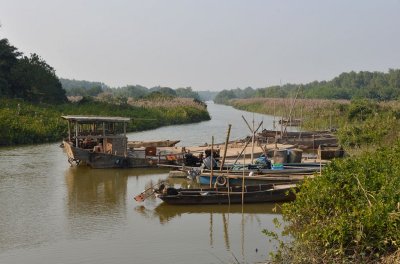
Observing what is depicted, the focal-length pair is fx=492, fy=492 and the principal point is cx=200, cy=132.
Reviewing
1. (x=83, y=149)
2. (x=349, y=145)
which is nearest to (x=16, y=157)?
(x=83, y=149)

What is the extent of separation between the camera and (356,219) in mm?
7664

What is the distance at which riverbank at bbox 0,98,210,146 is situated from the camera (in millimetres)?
28938

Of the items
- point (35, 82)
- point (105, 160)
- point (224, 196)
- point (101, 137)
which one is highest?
point (35, 82)

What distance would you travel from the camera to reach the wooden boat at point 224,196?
538 inches

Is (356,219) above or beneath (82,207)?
above

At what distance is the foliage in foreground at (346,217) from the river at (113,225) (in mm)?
1460

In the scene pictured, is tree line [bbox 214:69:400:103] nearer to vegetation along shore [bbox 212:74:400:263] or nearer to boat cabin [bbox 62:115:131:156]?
boat cabin [bbox 62:115:131:156]

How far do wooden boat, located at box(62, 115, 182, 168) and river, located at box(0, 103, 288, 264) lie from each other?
1414 millimetres

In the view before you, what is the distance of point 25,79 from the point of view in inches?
1628

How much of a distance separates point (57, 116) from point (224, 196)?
2374 cm

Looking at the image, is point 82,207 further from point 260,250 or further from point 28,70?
point 28,70

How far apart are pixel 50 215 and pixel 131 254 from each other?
4011 mm

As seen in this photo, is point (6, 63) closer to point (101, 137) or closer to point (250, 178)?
point (101, 137)

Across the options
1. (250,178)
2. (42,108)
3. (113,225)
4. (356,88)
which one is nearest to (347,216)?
(113,225)
